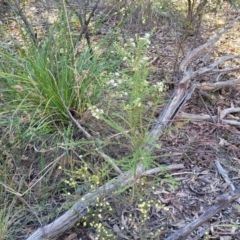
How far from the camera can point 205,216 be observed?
7.62ft

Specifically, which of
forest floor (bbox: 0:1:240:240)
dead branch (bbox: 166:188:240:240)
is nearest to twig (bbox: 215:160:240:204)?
forest floor (bbox: 0:1:240:240)

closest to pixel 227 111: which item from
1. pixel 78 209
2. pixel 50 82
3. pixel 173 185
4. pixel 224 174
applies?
pixel 224 174

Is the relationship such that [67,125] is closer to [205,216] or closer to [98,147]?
[98,147]

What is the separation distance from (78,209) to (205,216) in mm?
688

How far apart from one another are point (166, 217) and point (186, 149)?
0.60m

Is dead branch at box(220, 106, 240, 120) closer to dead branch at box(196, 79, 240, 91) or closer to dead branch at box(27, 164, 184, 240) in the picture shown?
dead branch at box(196, 79, 240, 91)

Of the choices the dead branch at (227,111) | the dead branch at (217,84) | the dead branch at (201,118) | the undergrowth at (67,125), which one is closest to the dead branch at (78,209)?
the undergrowth at (67,125)

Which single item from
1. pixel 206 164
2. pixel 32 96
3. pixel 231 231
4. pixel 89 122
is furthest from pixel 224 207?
pixel 32 96

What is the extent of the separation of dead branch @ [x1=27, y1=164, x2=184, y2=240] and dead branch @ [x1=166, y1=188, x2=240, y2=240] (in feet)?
1.19

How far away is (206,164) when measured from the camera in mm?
2889

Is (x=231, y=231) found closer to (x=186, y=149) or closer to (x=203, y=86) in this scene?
(x=186, y=149)

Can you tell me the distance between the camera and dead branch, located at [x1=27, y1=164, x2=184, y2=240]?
2.33 meters

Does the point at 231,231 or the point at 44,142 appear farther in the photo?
the point at 44,142

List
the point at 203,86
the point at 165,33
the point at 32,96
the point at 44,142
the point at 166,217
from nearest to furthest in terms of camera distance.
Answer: the point at 166,217 → the point at 44,142 → the point at 32,96 → the point at 203,86 → the point at 165,33
